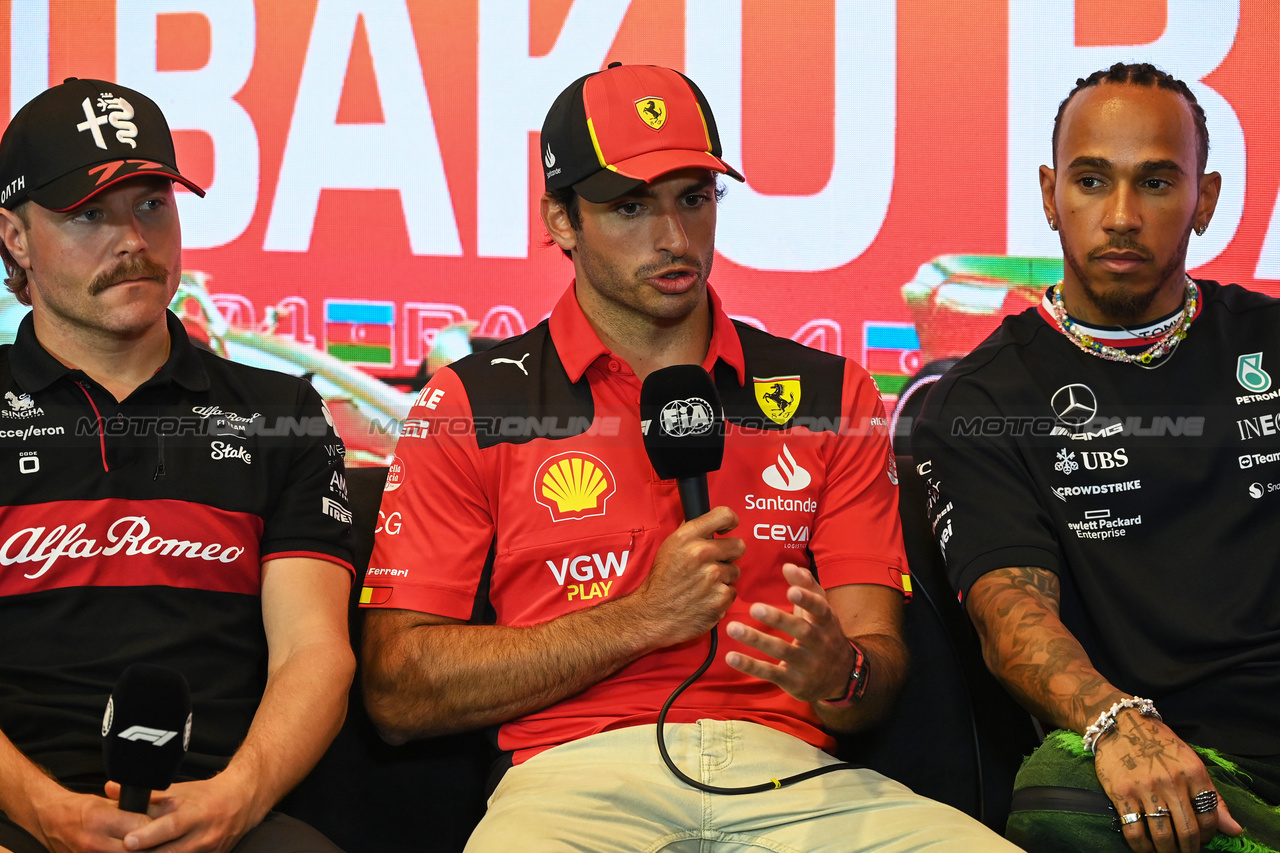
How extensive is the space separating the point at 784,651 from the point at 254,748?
736mm

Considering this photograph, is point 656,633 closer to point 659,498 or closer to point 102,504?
point 659,498

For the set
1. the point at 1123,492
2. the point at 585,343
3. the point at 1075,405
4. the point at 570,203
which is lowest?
the point at 1123,492

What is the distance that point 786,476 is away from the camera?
1869 mm

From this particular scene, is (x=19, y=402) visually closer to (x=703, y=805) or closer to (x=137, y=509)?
(x=137, y=509)

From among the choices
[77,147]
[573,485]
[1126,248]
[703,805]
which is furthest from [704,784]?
[77,147]

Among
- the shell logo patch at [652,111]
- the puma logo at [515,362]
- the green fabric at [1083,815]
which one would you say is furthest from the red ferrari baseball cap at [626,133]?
the green fabric at [1083,815]

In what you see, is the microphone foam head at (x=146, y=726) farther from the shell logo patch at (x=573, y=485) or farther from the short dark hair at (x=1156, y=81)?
the short dark hair at (x=1156, y=81)

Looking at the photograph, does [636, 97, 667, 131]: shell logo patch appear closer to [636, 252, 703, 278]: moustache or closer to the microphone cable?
[636, 252, 703, 278]: moustache

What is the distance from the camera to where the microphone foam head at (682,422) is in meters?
1.48

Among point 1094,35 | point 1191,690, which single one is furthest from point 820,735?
point 1094,35

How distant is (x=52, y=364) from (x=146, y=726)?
2.78ft

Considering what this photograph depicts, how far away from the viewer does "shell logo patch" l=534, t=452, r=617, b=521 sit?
181 cm

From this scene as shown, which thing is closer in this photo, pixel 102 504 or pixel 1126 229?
pixel 102 504

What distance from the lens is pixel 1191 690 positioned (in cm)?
180
